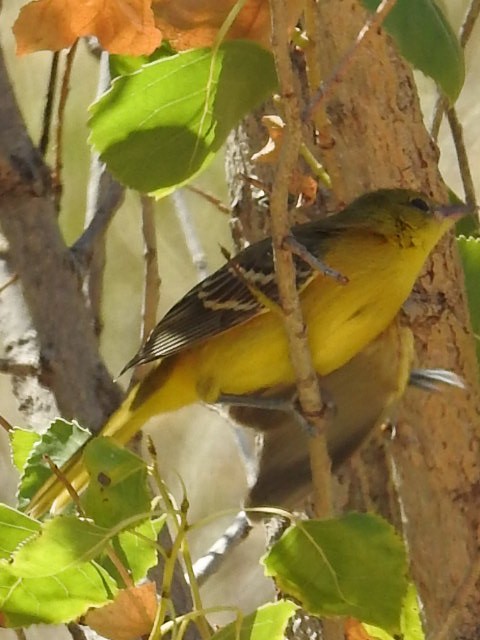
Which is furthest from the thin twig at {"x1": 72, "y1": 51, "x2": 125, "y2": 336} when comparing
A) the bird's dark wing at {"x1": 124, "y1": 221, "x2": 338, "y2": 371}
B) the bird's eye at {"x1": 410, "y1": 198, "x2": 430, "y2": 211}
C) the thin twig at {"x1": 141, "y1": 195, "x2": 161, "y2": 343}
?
the bird's eye at {"x1": 410, "y1": 198, "x2": 430, "y2": 211}

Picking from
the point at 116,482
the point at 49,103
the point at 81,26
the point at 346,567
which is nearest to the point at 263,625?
the point at 346,567

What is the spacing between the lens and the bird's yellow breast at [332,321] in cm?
129

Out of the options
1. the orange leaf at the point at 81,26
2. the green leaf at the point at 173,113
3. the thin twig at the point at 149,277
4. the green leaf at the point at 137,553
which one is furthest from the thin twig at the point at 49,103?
the green leaf at the point at 137,553

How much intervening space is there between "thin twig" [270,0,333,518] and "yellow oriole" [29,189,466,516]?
9.9 inches

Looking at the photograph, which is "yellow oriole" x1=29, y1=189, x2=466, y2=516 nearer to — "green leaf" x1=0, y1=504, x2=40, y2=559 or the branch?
the branch

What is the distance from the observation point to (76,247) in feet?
5.06

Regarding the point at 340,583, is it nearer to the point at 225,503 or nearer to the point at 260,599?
the point at 260,599

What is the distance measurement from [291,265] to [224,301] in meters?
0.47

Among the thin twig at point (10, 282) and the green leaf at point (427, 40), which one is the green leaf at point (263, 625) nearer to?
the green leaf at point (427, 40)

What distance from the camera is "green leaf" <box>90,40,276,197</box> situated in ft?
3.18

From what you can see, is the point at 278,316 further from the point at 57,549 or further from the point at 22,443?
the point at 57,549

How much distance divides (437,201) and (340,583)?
25.4 inches

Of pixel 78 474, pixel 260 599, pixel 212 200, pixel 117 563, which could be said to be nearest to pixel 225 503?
pixel 260 599

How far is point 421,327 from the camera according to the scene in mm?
1287
